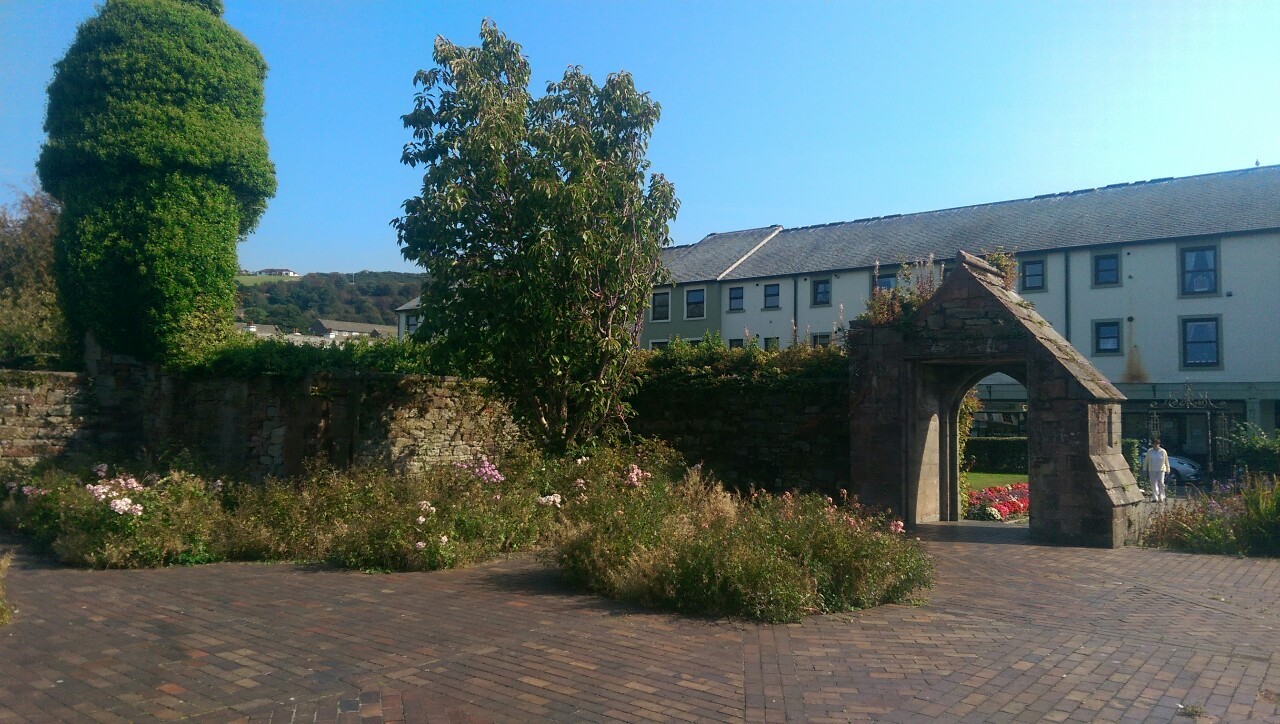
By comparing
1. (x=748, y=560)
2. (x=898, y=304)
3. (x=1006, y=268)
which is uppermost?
(x=1006, y=268)

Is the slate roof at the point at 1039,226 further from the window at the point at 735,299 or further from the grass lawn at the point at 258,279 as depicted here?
the grass lawn at the point at 258,279

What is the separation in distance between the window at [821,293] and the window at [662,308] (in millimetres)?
8325

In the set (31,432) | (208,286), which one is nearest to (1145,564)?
(208,286)

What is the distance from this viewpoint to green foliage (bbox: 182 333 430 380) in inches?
582

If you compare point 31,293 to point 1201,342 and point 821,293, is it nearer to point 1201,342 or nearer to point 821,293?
point 821,293

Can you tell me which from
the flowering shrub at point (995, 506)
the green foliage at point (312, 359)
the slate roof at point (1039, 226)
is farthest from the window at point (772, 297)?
the green foliage at point (312, 359)

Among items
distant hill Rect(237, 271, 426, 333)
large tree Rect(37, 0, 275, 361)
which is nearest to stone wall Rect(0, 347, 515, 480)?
large tree Rect(37, 0, 275, 361)

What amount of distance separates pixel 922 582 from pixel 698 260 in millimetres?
41216

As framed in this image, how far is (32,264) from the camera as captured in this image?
2680 centimetres

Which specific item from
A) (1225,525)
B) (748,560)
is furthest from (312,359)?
(1225,525)

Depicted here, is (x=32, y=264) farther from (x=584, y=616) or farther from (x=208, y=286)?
(x=584, y=616)

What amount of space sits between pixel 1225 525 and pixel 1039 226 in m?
29.0

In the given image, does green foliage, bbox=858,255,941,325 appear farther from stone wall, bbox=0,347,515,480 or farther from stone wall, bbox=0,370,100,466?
stone wall, bbox=0,370,100,466

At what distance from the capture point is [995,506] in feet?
51.6
